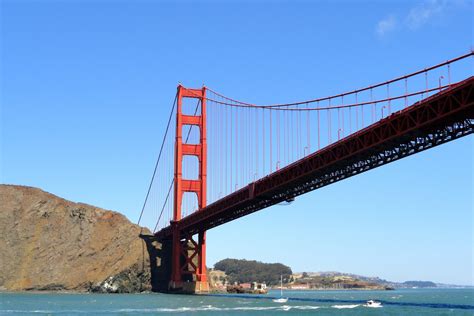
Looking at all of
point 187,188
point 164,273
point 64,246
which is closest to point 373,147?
point 187,188

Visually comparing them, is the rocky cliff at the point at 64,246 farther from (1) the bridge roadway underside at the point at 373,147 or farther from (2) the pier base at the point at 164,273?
(1) the bridge roadway underside at the point at 373,147

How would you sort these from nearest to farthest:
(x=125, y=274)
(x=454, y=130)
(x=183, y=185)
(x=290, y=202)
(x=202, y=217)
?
1. (x=454, y=130)
2. (x=290, y=202)
3. (x=202, y=217)
4. (x=183, y=185)
5. (x=125, y=274)

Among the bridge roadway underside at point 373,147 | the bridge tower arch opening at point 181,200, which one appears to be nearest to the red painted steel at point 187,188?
the bridge tower arch opening at point 181,200

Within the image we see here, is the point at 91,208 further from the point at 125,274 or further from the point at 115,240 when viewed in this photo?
the point at 125,274

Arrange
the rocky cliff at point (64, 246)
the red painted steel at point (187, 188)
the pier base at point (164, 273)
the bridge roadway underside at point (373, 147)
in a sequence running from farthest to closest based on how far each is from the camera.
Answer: the rocky cliff at point (64, 246), the pier base at point (164, 273), the red painted steel at point (187, 188), the bridge roadway underside at point (373, 147)

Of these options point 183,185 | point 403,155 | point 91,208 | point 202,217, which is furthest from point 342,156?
point 91,208
